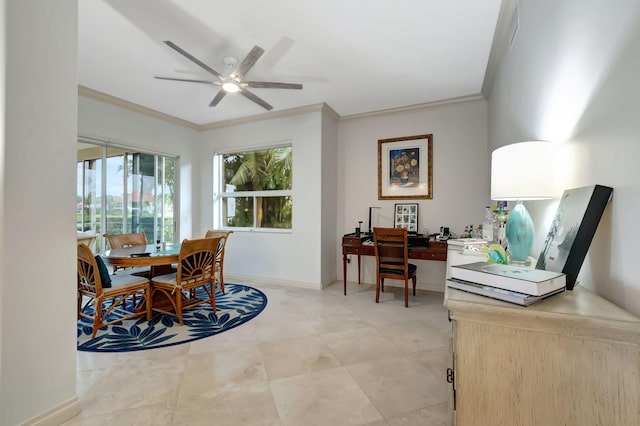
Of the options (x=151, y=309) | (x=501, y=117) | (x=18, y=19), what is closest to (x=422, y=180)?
(x=501, y=117)

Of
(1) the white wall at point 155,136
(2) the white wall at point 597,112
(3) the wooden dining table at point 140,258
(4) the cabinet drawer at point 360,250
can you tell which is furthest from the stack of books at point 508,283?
(1) the white wall at point 155,136

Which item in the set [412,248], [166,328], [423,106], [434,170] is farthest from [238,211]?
[423,106]

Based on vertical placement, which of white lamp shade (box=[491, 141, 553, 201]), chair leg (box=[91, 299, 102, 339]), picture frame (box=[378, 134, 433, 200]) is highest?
picture frame (box=[378, 134, 433, 200])

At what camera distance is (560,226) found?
1.04 meters

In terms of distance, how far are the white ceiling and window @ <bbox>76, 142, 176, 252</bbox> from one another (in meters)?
0.94

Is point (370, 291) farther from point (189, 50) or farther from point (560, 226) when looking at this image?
point (189, 50)

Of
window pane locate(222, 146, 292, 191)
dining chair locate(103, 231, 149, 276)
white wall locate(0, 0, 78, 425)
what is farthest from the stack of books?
window pane locate(222, 146, 292, 191)

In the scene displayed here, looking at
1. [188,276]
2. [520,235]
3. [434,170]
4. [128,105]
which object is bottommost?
[188,276]

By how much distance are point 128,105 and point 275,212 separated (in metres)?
2.52

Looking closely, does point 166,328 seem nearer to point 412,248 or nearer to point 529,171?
point 412,248

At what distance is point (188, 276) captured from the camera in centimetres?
282

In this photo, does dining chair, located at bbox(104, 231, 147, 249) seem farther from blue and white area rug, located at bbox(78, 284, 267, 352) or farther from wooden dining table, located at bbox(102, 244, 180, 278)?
blue and white area rug, located at bbox(78, 284, 267, 352)

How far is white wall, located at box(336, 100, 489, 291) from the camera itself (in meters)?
3.71

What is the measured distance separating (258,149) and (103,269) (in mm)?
2756
